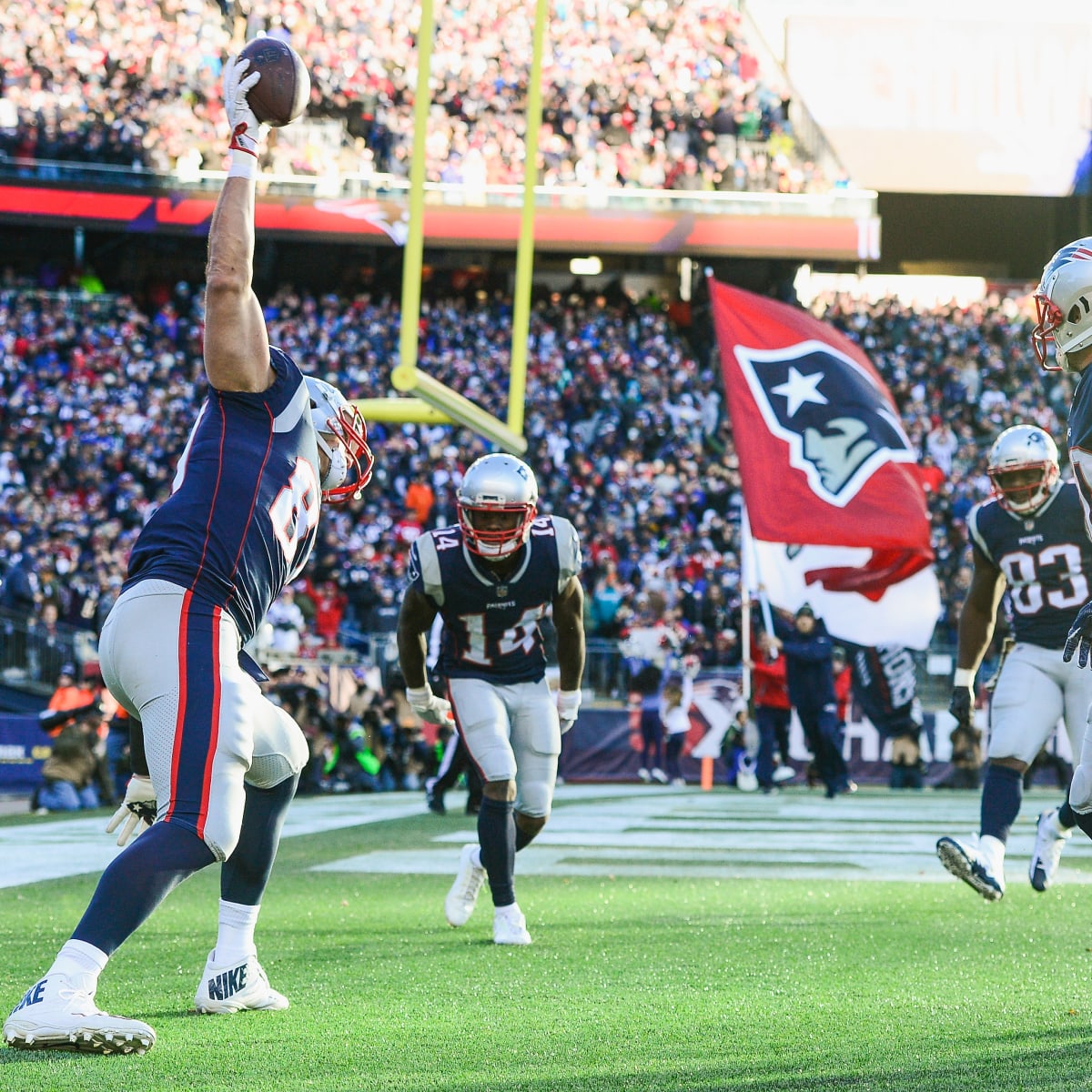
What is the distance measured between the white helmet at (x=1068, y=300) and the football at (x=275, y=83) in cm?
178

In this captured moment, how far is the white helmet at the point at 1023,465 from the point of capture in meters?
6.47

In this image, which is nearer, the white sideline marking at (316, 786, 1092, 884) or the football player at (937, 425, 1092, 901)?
the football player at (937, 425, 1092, 901)

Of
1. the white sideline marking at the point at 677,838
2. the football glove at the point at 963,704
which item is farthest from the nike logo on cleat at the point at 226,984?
the football glove at the point at 963,704

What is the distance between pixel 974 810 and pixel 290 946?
8824 millimetres

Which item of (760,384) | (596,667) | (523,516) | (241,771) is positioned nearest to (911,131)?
(596,667)

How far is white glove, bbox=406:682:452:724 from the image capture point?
5.93 metres

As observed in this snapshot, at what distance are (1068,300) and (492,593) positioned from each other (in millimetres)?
2474

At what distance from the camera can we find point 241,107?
11.5ft

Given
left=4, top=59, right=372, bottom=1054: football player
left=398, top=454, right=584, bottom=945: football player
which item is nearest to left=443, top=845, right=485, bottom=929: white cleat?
left=398, top=454, right=584, bottom=945: football player

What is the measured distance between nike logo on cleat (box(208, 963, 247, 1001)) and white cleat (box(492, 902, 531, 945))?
1526mm

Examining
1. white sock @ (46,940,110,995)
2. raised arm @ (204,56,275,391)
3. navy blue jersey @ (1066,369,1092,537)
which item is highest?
raised arm @ (204,56,275,391)

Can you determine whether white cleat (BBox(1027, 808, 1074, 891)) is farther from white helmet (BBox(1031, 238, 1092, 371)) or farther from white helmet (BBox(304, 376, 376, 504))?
white helmet (BBox(304, 376, 376, 504))

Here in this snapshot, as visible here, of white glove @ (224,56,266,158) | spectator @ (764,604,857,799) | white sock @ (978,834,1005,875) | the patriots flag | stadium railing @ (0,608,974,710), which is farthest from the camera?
stadium railing @ (0,608,974,710)

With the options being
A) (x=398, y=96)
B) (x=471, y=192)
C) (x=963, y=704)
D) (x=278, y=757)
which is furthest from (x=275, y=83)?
(x=398, y=96)
